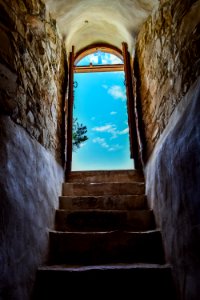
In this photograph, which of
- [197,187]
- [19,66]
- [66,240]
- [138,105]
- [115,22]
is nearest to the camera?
[197,187]

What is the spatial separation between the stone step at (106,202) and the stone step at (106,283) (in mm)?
879

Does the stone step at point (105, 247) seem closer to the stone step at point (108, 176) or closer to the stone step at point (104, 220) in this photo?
the stone step at point (104, 220)

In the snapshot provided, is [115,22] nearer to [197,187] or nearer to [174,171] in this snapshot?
[174,171]

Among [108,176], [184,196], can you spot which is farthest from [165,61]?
[108,176]

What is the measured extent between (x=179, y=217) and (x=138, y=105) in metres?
1.98

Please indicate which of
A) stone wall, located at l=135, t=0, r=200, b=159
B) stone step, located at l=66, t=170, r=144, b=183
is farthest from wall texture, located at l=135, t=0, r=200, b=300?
stone step, located at l=66, t=170, r=144, b=183

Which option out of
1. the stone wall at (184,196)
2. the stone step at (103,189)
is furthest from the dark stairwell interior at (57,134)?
the stone step at (103,189)

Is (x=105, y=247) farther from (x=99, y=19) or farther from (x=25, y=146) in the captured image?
(x=99, y=19)

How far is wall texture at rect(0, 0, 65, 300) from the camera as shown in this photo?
4.12 ft

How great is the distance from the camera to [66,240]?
188cm

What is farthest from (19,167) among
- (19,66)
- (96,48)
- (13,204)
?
(96,48)

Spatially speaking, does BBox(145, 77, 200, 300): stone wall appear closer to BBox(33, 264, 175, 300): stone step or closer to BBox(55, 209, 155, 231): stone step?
BBox(33, 264, 175, 300): stone step

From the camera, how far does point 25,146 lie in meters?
1.61

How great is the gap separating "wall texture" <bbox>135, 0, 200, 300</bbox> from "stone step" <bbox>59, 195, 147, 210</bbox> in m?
0.14
